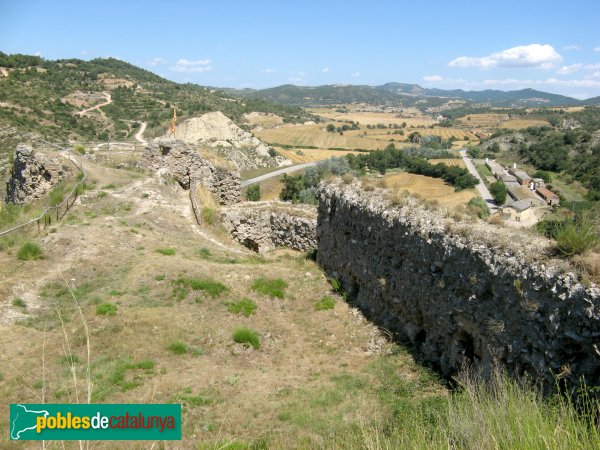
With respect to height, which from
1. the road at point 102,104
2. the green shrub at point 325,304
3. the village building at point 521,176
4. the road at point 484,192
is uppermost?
the road at point 102,104

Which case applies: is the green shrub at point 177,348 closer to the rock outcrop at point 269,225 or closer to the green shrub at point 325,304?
the green shrub at point 325,304

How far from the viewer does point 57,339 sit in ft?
31.9

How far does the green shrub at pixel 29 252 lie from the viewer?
13.1m

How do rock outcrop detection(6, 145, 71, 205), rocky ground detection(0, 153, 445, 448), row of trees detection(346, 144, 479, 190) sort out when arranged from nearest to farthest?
rocky ground detection(0, 153, 445, 448), rock outcrop detection(6, 145, 71, 205), row of trees detection(346, 144, 479, 190)

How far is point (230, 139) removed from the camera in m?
77.2

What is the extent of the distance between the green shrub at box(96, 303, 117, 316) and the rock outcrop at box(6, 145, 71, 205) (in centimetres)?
1329

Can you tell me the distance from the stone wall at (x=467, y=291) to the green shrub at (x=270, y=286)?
1857 mm

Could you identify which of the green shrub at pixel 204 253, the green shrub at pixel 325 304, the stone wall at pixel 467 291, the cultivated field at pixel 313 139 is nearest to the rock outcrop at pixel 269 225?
the green shrub at pixel 204 253

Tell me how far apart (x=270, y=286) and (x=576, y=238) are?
824 cm

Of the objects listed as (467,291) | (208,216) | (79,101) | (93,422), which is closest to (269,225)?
(208,216)

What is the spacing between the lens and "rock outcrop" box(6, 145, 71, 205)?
21.5 metres

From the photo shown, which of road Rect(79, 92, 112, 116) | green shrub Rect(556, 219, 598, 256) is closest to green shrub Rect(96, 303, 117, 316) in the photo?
green shrub Rect(556, 219, 598, 256)

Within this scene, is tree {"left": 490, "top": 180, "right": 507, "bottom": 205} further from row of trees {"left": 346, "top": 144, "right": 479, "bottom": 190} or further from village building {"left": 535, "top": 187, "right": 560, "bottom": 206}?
row of trees {"left": 346, "top": 144, "right": 479, "bottom": 190}

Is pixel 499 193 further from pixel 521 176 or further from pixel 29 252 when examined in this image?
pixel 29 252
